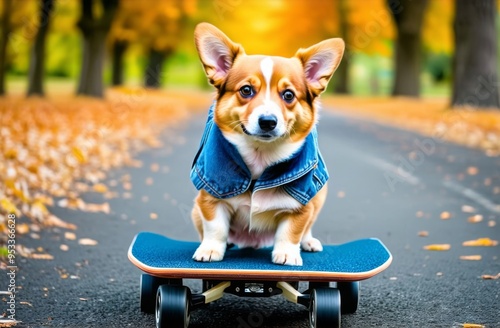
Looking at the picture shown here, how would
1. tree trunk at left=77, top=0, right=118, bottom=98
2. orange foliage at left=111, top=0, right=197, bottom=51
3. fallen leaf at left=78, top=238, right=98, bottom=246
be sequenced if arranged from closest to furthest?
fallen leaf at left=78, top=238, right=98, bottom=246, tree trunk at left=77, top=0, right=118, bottom=98, orange foliage at left=111, top=0, right=197, bottom=51

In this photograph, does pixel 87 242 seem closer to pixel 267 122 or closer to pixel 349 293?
pixel 349 293

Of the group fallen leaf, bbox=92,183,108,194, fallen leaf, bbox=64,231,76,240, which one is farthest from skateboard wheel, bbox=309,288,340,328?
fallen leaf, bbox=92,183,108,194

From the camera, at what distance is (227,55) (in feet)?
13.9

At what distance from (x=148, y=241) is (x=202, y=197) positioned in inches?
25.8

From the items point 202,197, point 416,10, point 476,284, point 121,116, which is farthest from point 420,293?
point 416,10

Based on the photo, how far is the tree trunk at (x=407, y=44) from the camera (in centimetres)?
3034

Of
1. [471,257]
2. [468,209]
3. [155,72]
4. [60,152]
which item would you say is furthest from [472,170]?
[155,72]

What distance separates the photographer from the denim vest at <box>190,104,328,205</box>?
165 inches

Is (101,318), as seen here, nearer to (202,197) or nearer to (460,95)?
(202,197)

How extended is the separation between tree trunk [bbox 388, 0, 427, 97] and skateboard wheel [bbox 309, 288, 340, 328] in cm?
2654

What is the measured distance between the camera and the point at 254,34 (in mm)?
54156

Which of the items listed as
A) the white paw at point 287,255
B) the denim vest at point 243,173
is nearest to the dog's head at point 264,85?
the denim vest at point 243,173

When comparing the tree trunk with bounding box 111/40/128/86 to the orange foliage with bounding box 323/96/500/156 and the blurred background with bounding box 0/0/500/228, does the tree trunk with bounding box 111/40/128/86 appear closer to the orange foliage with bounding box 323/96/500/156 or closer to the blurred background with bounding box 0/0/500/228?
the blurred background with bounding box 0/0/500/228

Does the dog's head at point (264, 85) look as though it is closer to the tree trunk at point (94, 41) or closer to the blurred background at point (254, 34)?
the blurred background at point (254, 34)
